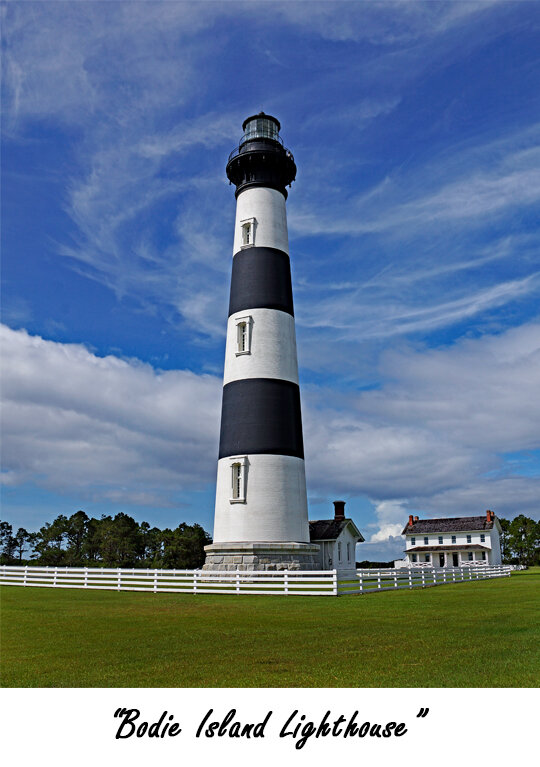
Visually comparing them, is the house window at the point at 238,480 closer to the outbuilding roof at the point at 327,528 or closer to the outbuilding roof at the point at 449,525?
the outbuilding roof at the point at 327,528

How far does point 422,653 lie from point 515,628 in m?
3.95

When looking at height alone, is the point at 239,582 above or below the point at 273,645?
above

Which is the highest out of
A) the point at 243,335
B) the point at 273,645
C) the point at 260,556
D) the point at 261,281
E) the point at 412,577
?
the point at 261,281

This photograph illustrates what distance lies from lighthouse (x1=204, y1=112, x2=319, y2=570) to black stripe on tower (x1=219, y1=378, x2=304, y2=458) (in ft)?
0.14

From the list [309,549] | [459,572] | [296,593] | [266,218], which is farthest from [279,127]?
[459,572]

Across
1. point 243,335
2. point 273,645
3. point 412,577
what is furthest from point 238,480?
point 273,645

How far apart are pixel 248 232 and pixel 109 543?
3751cm

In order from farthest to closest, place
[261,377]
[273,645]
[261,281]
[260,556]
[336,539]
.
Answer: [336,539] < [261,281] < [261,377] < [260,556] < [273,645]

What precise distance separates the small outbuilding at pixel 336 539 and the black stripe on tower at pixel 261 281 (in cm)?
1383

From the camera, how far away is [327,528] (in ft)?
117

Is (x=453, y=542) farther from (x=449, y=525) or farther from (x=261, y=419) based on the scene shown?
(x=261, y=419)

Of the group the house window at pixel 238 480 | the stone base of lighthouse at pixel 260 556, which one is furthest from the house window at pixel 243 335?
the stone base of lighthouse at pixel 260 556

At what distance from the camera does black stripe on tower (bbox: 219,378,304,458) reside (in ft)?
84.8

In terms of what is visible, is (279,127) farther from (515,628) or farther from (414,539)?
(414,539)
